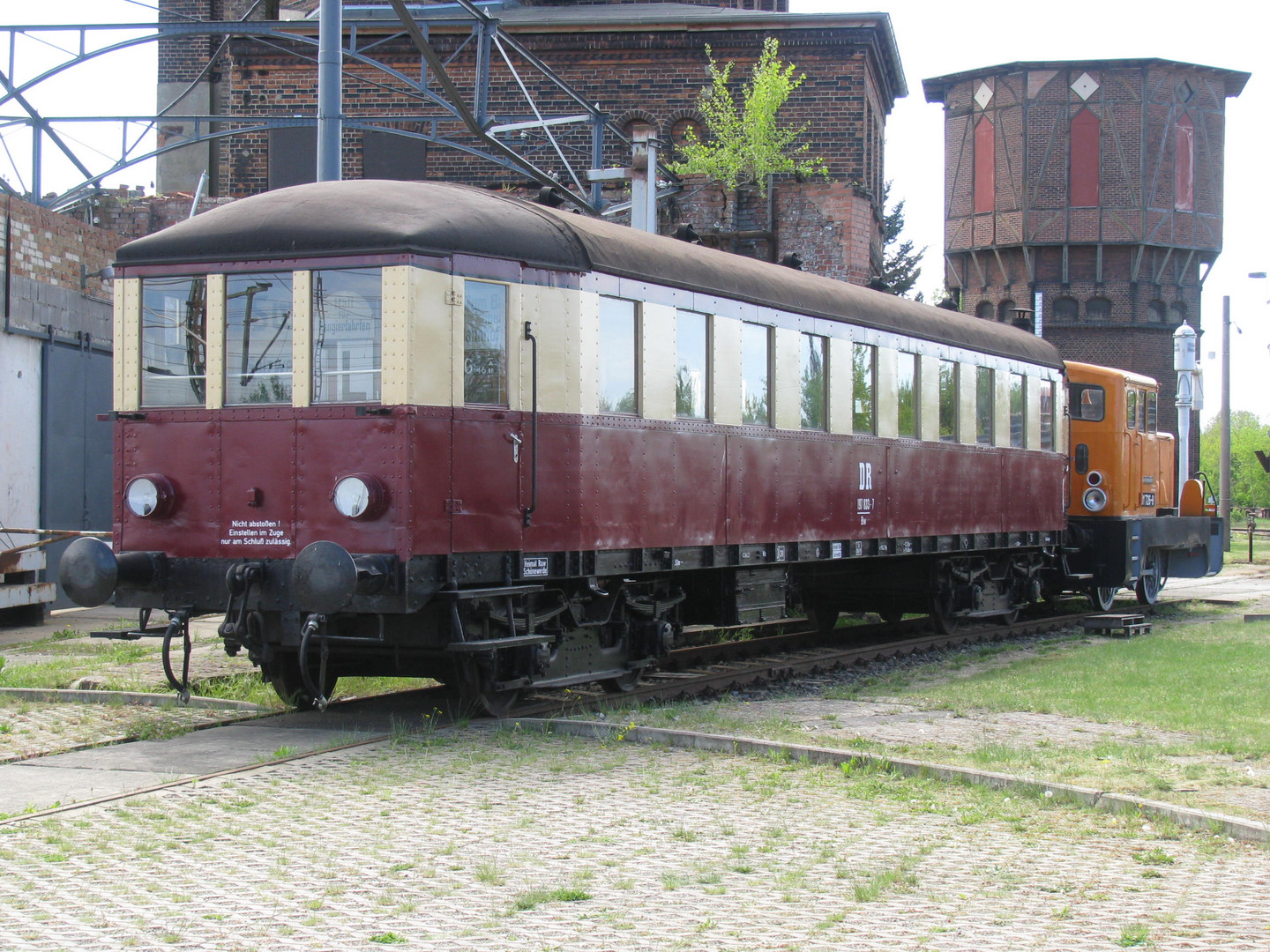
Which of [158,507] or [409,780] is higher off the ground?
[158,507]

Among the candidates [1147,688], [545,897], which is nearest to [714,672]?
[1147,688]

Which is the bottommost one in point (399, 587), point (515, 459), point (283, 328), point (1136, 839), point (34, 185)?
point (1136, 839)

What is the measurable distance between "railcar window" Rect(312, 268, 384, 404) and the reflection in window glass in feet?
22.8

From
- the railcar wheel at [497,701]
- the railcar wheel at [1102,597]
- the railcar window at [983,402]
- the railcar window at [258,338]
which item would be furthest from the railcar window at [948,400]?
the railcar window at [258,338]

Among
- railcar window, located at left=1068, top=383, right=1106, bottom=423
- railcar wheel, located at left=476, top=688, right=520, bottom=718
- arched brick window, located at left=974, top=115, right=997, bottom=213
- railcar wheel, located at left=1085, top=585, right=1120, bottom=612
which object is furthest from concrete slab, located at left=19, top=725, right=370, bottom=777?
arched brick window, located at left=974, top=115, right=997, bottom=213

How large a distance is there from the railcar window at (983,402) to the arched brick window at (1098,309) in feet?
129

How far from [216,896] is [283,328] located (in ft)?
14.6

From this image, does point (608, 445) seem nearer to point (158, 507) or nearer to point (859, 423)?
point (158, 507)

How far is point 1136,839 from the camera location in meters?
6.30

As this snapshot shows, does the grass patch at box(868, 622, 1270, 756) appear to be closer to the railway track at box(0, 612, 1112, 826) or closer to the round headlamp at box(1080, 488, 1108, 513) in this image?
the railway track at box(0, 612, 1112, 826)

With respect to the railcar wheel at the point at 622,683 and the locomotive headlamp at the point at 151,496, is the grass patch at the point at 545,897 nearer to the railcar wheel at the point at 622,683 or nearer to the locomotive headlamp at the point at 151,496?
the locomotive headlamp at the point at 151,496

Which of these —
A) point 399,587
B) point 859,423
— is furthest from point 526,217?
point 859,423

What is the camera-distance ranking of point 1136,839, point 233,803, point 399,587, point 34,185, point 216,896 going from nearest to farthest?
1. point 216,896
2. point 1136,839
3. point 233,803
4. point 399,587
5. point 34,185

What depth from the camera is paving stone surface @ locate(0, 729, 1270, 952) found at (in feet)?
16.1
